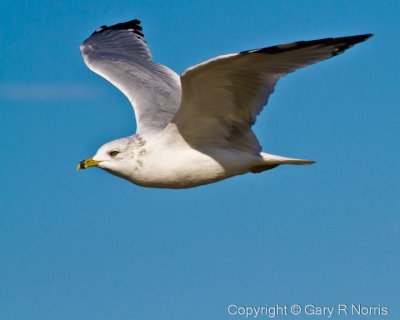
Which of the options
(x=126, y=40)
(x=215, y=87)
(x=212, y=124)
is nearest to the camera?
(x=215, y=87)

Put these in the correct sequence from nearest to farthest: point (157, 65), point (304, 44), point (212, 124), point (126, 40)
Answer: point (304, 44) < point (212, 124) < point (157, 65) < point (126, 40)

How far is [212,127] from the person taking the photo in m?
10.5

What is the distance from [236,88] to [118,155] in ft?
5.06

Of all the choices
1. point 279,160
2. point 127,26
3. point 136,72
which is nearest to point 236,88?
point 279,160

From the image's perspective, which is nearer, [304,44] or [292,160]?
[304,44]

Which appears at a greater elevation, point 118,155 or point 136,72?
point 136,72

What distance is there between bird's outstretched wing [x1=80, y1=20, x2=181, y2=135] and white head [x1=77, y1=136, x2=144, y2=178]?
0.39 meters

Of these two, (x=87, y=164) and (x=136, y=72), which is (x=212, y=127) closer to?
(x=87, y=164)

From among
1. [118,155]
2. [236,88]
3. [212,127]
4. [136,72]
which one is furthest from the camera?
[136,72]

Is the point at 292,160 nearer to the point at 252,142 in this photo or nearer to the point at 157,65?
the point at 252,142

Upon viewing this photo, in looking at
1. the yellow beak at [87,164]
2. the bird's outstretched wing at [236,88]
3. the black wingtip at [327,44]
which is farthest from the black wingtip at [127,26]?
the black wingtip at [327,44]

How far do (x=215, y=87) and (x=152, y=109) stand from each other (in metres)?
2.39

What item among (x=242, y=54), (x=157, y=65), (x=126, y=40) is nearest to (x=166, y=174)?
(x=242, y=54)

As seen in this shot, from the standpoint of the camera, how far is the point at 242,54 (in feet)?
29.9
